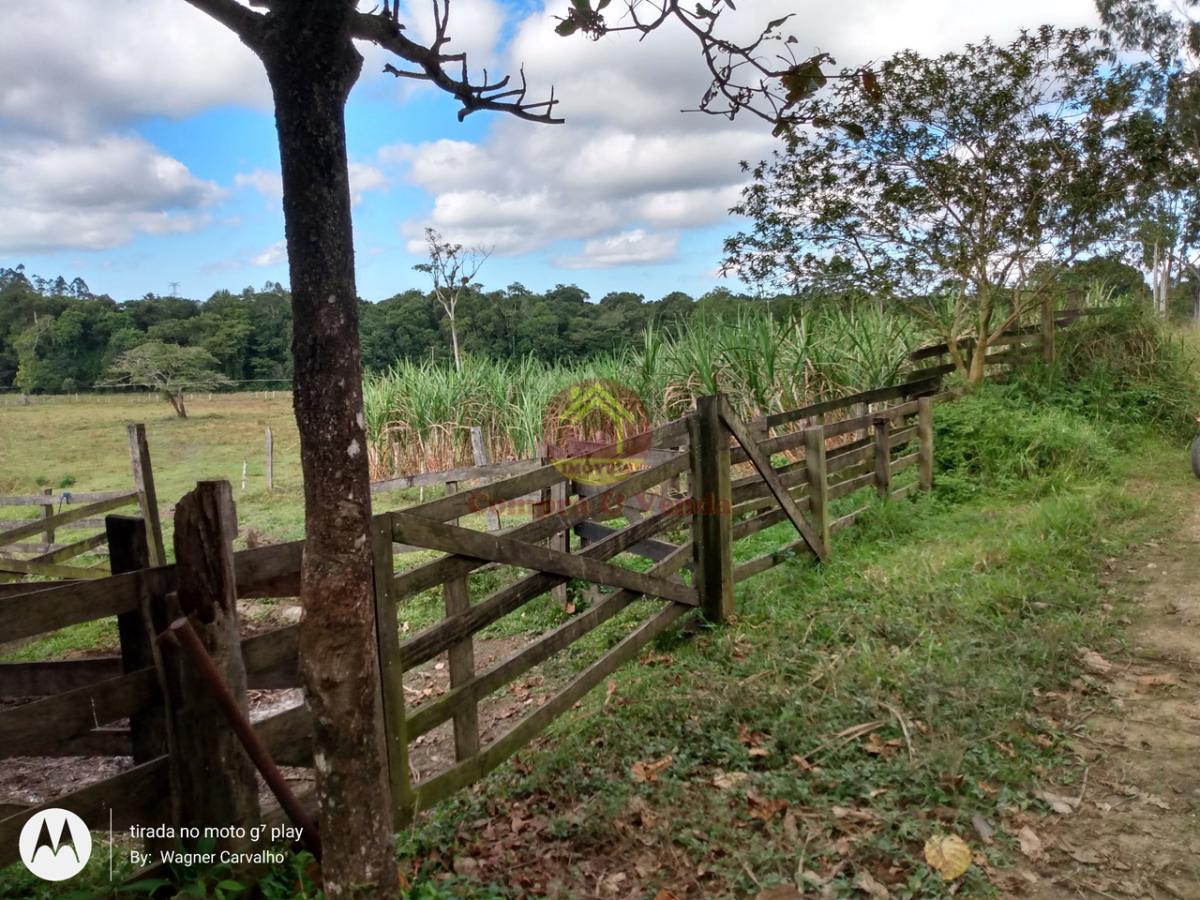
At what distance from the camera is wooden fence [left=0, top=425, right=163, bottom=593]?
24.9 feet

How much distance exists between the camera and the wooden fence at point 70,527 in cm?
759

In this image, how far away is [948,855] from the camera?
278 centimetres

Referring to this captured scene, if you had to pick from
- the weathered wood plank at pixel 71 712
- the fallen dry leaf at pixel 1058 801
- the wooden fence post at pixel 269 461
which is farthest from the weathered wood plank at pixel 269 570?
the wooden fence post at pixel 269 461

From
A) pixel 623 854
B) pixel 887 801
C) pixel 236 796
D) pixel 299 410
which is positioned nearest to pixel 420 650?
pixel 236 796

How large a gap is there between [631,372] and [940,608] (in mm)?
8109

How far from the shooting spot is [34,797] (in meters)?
4.66

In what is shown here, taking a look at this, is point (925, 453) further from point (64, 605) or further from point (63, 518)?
point (63, 518)

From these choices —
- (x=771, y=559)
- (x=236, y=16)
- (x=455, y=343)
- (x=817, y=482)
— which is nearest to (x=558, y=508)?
(x=771, y=559)

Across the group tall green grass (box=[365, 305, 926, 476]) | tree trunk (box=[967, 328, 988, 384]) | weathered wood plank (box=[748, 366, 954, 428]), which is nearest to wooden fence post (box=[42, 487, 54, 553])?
tall green grass (box=[365, 305, 926, 476])

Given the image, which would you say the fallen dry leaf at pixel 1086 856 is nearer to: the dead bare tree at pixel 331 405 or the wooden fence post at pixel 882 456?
the dead bare tree at pixel 331 405

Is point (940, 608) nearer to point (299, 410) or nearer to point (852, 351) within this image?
point (299, 410)

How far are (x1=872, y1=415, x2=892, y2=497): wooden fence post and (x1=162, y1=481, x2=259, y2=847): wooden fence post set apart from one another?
6329mm

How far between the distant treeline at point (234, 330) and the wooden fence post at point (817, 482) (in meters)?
5.99

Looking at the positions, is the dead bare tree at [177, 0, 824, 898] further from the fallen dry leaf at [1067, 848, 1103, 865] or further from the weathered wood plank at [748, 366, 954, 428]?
the weathered wood plank at [748, 366, 954, 428]
